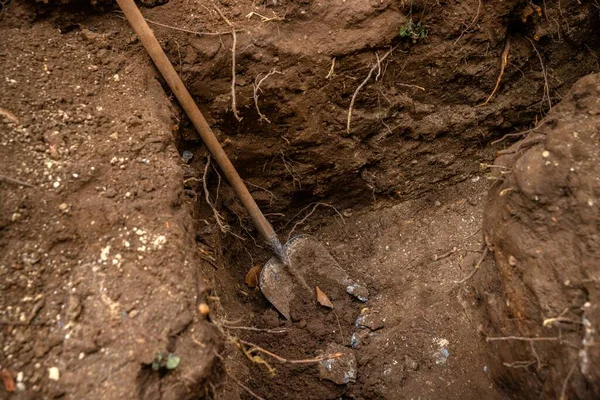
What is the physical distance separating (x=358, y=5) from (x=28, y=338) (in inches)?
83.0

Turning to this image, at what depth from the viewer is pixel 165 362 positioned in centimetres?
162

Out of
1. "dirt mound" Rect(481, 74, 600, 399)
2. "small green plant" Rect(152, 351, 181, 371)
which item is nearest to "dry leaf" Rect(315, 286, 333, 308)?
"dirt mound" Rect(481, 74, 600, 399)

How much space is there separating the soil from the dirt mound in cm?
4

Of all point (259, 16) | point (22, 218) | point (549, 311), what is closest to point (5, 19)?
point (22, 218)

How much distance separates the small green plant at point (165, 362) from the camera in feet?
5.26

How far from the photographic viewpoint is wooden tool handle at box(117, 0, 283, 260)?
2084mm

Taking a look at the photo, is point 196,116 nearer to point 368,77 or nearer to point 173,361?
point 368,77

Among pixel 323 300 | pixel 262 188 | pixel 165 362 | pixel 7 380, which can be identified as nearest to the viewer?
pixel 7 380

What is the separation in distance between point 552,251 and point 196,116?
171 cm

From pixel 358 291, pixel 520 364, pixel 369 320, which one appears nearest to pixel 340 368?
pixel 369 320

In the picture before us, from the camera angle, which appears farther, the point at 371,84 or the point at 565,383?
the point at 371,84

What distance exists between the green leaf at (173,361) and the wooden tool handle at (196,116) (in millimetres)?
1135

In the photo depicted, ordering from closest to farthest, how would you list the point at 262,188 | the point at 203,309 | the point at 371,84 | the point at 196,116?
the point at 203,309, the point at 196,116, the point at 371,84, the point at 262,188

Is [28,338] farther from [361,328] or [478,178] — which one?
[478,178]
